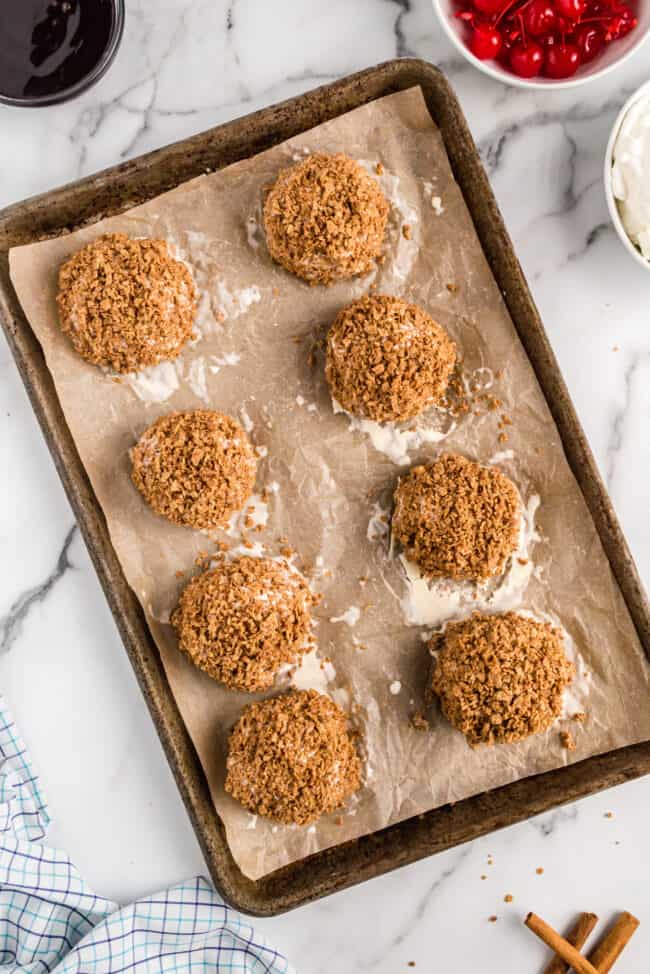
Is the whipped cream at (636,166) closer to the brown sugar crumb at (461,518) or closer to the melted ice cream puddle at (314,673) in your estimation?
the brown sugar crumb at (461,518)

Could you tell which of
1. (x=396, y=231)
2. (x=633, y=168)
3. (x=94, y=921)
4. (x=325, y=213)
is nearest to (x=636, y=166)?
(x=633, y=168)

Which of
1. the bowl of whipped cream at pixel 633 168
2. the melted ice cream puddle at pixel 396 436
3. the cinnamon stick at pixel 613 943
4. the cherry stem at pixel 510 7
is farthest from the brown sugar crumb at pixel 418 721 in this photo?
the cherry stem at pixel 510 7

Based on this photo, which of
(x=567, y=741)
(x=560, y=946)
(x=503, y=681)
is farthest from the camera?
(x=560, y=946)

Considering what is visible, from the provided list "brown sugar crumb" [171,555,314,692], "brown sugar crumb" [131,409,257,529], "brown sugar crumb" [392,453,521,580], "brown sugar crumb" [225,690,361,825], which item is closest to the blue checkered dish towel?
"brown sugar crumb" [225,690,361,825]

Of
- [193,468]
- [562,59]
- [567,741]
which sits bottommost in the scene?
[567,741]

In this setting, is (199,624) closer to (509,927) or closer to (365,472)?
(365,472)

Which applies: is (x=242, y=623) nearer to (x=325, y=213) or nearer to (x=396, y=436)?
(x=396, y=436)
